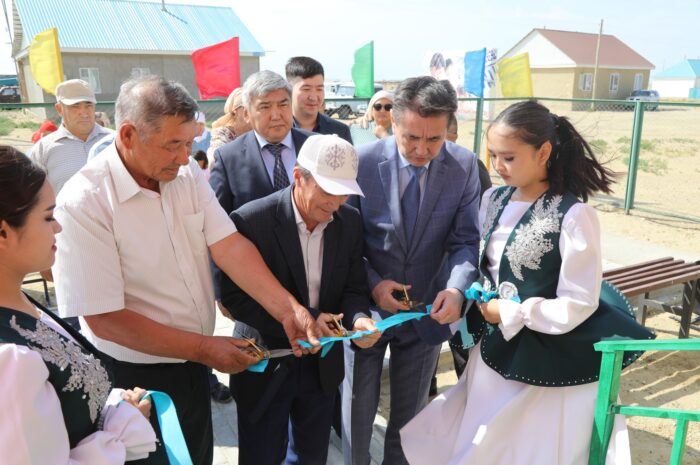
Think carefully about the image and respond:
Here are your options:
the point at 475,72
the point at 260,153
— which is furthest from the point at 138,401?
the point at 475,72

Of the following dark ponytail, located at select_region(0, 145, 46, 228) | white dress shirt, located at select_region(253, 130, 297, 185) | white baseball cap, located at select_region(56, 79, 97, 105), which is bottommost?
white dress shirt, located at select_region(253, 130, 297, 185)

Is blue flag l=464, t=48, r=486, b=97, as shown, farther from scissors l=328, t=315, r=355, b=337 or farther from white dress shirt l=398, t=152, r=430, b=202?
scissors l=328, t=315, r=355, b=337

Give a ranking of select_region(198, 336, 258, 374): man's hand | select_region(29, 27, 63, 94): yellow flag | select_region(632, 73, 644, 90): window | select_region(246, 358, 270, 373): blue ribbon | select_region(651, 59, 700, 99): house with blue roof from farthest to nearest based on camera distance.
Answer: select_region(651, 59, 700, 99): house with blue roof
select_region(632, 73, 644, 90): window
select_region(29, 27, 63, 94): yellow flag
select_region(246, 358, 270, 373): blue ribbon
select_region(198, 336, 258, 374): man's hand

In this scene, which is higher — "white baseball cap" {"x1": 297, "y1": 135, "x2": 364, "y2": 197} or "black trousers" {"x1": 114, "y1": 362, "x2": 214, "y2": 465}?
"white baseball cap" {"x1": 297, "y1": 135, "x2": 364, "y2": 197}

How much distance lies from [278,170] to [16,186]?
5.73ft

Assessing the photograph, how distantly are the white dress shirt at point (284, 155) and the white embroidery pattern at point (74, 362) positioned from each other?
1639 millimetres

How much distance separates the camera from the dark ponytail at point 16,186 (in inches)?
51.6

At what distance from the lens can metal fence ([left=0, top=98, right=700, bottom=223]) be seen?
888cm

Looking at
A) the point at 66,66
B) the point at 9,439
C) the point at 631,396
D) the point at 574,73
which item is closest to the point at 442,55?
the point at 631,396

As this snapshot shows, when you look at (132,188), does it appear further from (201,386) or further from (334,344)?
(334,344)

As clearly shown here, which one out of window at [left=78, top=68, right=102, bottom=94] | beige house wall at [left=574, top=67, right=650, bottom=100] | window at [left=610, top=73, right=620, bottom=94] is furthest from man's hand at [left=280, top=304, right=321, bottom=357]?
window at [left=610, top=73, right=620, bottom=94]

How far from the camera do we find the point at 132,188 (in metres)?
1.95

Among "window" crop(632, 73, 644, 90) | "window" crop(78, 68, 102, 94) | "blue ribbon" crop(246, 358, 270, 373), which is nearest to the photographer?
"blue ribbon" crop(246, 358, 270, 373)

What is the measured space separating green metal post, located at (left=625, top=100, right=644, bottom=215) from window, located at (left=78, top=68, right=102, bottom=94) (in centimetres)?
2567
